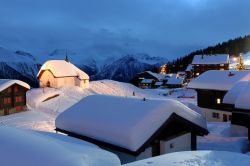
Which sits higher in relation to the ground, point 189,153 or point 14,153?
point 14,153

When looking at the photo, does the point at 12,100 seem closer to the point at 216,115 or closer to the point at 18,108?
the point at 18,108

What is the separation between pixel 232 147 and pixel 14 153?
51.0 ft

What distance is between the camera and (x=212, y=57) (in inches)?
3474

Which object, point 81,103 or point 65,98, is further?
point 65,98

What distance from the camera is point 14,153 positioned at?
26.3 feet

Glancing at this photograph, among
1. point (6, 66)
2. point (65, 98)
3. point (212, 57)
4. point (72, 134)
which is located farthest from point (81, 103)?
point (6, 66)

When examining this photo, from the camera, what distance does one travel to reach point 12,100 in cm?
3888

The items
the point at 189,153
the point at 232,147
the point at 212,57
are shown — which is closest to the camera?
the point at 189,153

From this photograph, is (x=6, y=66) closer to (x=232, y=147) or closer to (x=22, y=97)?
(x=22, y=97)

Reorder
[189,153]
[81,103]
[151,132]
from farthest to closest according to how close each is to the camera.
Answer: [81,103]
[151,132]
[189,153]

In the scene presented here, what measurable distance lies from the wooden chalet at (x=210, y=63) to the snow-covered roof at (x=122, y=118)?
74520 millimetres

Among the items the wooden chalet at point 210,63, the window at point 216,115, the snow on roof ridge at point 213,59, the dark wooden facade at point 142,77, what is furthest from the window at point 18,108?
the dark wooden facade at point 142,77

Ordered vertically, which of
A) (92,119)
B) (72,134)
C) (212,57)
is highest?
(212,57)

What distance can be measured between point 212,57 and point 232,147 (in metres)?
72.4
